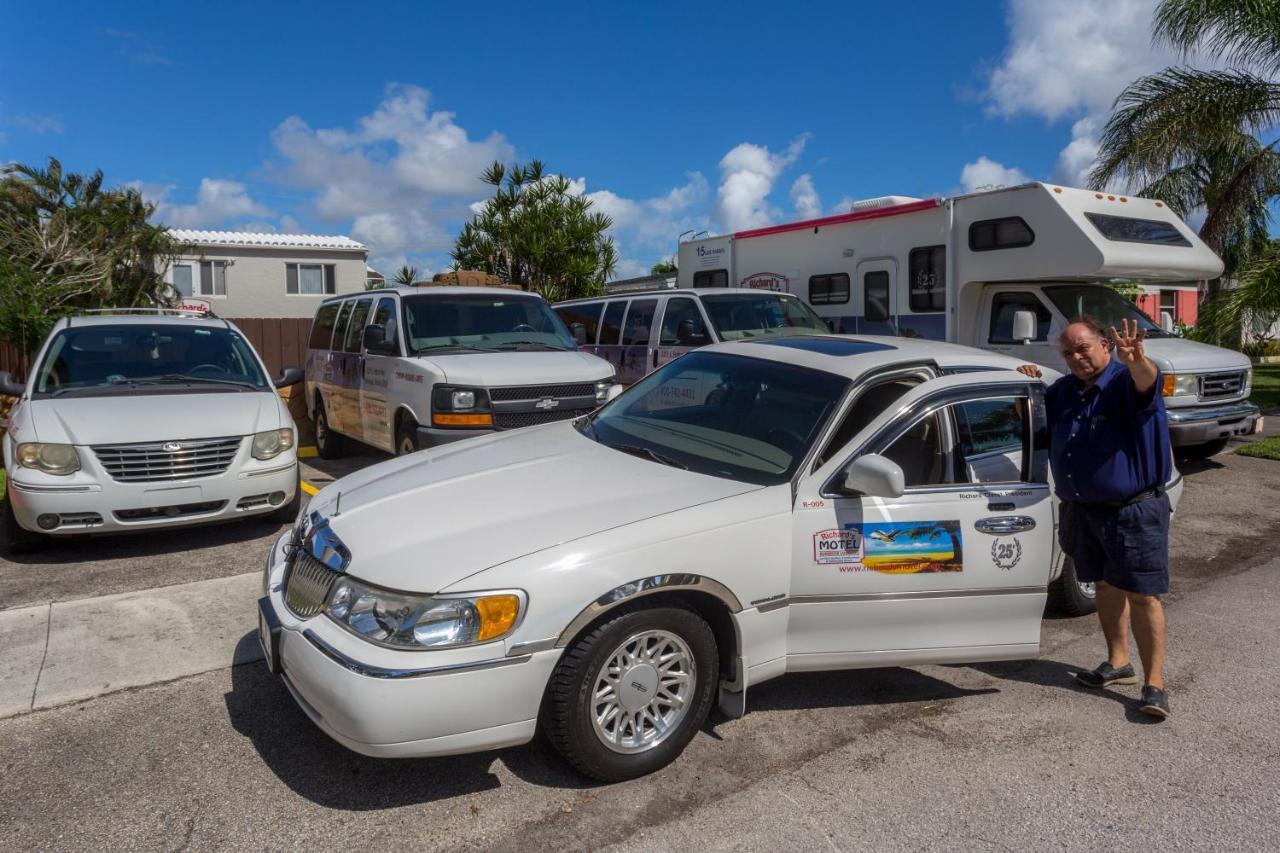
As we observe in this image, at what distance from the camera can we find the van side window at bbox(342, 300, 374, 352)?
9.65m

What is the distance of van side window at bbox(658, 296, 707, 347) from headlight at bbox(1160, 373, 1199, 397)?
14.8ft

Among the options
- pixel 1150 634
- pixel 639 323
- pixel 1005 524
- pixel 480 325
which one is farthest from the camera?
pixel 639 323

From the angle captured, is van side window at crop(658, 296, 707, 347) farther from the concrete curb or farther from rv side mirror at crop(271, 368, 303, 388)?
the concrete curb

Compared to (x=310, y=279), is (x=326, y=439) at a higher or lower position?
lower

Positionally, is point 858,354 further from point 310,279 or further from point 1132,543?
point 310,279

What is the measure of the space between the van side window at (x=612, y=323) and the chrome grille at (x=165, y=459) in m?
5.45

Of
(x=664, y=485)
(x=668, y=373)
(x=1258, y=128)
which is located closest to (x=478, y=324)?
(x=668, y=373)

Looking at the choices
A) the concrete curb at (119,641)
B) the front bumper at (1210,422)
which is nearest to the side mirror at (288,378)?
the concrete curb at (119,641)

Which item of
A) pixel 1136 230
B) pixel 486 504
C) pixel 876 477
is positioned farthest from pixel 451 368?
pixel 1136 230

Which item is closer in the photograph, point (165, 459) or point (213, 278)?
point (165, 459)

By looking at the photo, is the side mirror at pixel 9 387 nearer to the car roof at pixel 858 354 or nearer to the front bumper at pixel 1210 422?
the car roof at pixel 858 354

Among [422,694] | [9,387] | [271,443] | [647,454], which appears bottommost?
[422,694]

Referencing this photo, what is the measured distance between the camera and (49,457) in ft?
20.3

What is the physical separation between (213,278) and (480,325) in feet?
76.2
